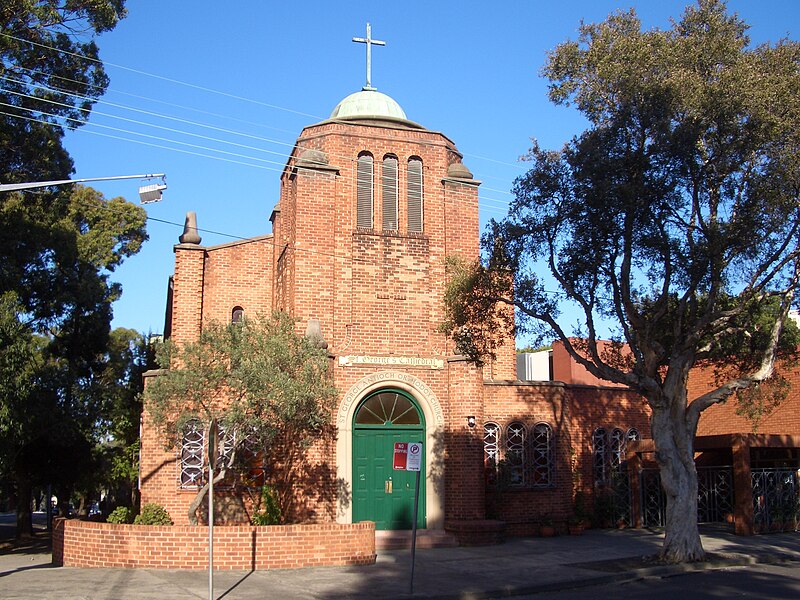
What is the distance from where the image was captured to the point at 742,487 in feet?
72.4

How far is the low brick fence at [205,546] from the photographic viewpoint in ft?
50.5

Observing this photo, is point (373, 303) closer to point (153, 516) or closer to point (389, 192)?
point (389, 192)

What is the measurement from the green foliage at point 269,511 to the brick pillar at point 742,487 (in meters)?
12.3

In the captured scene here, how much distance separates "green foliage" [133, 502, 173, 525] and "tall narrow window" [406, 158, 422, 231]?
931cm

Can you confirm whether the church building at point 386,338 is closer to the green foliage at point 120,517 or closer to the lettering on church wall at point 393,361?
the lettering on church wall at point 393,361

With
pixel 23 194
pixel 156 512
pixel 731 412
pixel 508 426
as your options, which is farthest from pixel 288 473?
pixel 731 412

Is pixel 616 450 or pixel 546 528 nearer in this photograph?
pixel 546 528

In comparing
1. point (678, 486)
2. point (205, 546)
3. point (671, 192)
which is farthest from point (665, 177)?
point (205, 546)

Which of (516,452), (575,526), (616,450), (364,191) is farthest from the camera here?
A: (616,450)

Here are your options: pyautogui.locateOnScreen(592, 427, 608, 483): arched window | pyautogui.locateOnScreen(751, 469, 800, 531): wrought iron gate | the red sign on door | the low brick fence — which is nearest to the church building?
pyautogui.locateOnScreen(592, 427, 608, 483): arched window

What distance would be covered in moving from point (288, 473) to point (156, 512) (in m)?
3.15

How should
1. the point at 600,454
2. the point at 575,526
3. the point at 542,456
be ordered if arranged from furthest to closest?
1. the point at 600,454
2. the point at 542,456
3. the point at 575,526

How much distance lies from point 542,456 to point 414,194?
8153 mm

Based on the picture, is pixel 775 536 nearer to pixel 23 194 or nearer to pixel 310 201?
pixel 310 201
